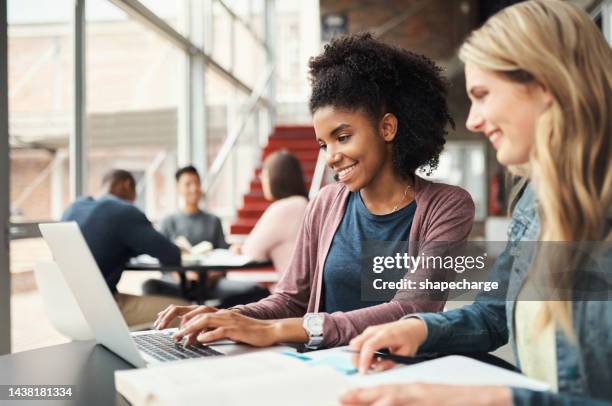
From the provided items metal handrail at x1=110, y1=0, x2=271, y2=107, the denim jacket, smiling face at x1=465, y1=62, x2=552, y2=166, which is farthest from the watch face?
metal handrail at x1=110, y1=0, x2=271, y2=107

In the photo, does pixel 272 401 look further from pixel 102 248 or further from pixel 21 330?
pixel 21 330

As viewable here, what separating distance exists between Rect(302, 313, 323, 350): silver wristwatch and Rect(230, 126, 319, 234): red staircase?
17.3 ft

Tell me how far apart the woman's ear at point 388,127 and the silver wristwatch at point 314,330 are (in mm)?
574

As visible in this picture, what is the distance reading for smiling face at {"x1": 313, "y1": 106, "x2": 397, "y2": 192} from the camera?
148cm

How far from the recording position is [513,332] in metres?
0.95

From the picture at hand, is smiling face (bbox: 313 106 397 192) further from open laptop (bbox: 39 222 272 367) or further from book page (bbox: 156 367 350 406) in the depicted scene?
book page (bbox: 156 367 350 406)

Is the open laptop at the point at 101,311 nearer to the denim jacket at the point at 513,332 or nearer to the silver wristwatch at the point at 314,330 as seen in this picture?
the silver wristwatch at the point at 314,330

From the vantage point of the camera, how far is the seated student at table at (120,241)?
9.84 ft

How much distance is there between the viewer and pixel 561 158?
79cm

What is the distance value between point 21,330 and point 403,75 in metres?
3.29

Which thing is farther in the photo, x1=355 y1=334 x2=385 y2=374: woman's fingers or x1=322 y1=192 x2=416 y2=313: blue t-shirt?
x1=322 y1=192 x2=416 y2=313: blue t-shirt

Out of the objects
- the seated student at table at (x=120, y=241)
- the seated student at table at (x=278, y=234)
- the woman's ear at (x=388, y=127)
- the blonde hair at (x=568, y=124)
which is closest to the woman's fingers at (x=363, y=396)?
the blonde hair at (x=568, y=124)

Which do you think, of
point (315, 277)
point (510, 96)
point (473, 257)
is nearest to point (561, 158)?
point (510, 96)

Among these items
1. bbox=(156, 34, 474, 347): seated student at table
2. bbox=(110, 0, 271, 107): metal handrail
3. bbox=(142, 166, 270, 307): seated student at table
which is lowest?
bbox=(142, 166, 270, 307): seated student at table
